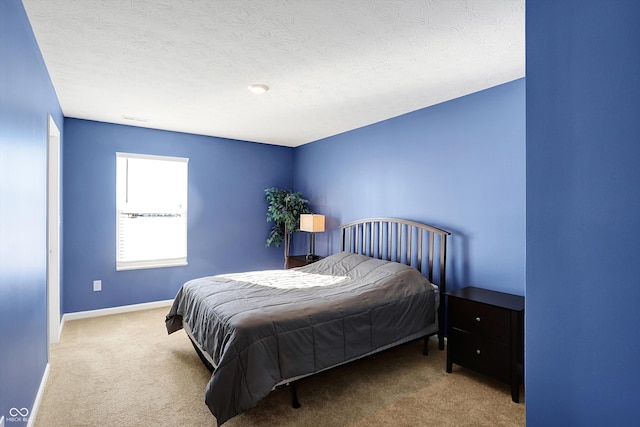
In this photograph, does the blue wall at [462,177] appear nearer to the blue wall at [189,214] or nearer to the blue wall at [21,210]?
the blue wall at [189,214]

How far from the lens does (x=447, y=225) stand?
11.2 feet

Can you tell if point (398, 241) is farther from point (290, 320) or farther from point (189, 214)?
point (189, 214)

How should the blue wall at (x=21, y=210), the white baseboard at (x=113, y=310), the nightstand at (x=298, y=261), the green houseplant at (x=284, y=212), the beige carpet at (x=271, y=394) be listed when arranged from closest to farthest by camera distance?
the blue wall at (x=21, y=210)
the beige carpet at (x=271, y=394)
the white baseboard at (x=113, y=310)
the nightstand at (x=298, y=261)
the green houseplant at (x=284, y=212)

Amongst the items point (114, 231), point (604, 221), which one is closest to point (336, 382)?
point (604, 221)

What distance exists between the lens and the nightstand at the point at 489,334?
2.42 metres

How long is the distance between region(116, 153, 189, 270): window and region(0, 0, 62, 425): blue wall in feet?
6.33

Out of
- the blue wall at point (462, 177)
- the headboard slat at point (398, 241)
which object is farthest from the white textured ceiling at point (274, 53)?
the headboard slat at point (398, 241)

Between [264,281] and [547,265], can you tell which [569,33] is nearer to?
[547,265]

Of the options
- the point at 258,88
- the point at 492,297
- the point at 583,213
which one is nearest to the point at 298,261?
the point at 258,88

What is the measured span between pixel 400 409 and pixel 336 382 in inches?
21.7

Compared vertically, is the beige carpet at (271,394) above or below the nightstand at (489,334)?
below

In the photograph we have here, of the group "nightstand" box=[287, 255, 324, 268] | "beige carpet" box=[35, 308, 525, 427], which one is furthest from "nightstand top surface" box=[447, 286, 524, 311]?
"nightstand" box=[287, 255, 324, 268]

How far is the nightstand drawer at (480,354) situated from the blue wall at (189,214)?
11.4 ft

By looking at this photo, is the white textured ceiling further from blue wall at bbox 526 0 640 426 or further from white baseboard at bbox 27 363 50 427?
white baseboard at bbox 27 363 50 427
